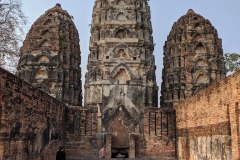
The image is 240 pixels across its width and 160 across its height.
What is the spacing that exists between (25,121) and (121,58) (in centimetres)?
1760

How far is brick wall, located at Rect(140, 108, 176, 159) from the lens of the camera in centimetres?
2123

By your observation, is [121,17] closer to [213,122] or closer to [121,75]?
[121,75]

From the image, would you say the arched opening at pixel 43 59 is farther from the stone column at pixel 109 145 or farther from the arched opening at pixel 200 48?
the arched opening at pixel 200 48

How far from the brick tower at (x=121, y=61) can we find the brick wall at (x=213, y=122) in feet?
26.1

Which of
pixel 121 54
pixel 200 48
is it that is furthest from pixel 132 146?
pixel 200 48

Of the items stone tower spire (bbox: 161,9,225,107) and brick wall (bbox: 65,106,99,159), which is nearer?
brick wall (bbox: 65,106,99,159)

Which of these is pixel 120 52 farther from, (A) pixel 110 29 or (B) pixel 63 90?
(B) pixel 63 90

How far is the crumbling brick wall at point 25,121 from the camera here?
31.0 ft

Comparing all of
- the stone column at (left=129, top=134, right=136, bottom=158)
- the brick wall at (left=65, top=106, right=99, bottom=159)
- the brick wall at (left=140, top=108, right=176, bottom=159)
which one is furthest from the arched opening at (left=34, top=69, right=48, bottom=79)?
the brick wall at (left=140, top=108, right=176, bottom=159)

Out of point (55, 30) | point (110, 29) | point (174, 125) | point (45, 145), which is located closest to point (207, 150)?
point (45, 145)

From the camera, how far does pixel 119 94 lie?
26.7 m

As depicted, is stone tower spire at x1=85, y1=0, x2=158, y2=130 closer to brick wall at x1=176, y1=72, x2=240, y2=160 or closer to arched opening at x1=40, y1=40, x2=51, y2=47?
arched opening at x1=40, y1=40, x2=51, y2=47

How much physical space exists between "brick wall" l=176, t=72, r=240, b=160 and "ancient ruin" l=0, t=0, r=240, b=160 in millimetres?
33

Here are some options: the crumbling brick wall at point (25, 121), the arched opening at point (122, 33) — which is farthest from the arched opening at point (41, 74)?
the crumbling brick wall at point (25, 121)
